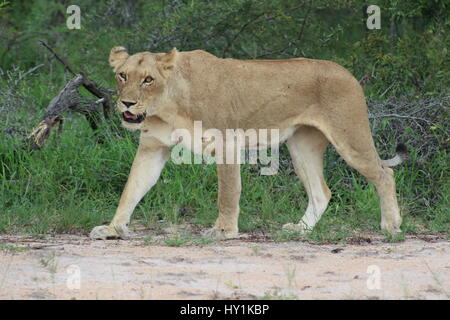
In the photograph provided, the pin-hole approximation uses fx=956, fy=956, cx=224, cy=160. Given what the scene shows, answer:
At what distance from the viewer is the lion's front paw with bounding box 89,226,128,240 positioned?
19.6 feet

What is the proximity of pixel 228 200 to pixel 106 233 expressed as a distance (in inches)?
31.3

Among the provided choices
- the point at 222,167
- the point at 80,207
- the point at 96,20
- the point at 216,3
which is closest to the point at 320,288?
the point at 222,167

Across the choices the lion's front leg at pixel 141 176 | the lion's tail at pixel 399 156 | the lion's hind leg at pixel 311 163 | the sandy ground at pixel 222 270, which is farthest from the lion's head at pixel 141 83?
the lion's tail at pixel 399 156

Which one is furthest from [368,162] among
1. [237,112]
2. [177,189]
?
[177,189]

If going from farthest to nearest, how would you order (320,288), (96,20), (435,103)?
(96,20)
(435,103)
(320,288)

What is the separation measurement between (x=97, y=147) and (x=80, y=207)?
0.81 meters

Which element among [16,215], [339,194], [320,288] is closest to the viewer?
[320,288]

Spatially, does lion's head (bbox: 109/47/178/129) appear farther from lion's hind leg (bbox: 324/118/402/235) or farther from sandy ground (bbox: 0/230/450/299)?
lion's hind leg (bbox: 324/118/402/235)

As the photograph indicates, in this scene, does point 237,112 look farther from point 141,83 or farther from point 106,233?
point 106,233

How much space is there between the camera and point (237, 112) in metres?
6.20

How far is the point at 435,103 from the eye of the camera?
7.59 meters

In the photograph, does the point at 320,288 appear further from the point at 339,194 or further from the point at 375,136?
the point at 375,136

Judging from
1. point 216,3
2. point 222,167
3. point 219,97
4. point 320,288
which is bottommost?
point 320,288

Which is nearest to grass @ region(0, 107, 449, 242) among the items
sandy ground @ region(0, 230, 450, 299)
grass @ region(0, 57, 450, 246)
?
grass @ region(0, 57, 450, 246)
